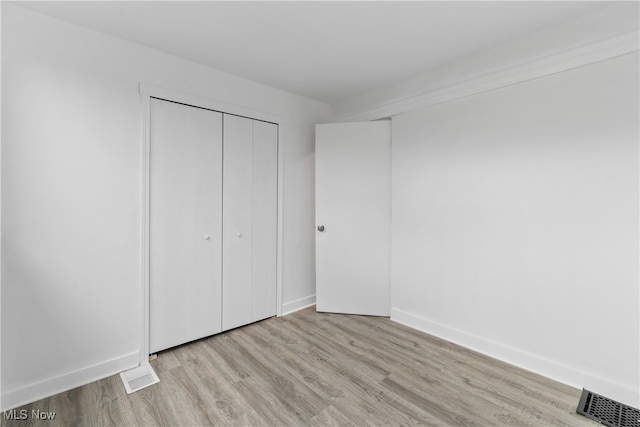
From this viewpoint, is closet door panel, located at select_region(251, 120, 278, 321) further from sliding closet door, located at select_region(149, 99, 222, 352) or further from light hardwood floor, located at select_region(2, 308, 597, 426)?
A: light hardwood floor, located at select_region(2, 308, 597, 426)

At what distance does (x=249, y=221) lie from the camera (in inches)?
109

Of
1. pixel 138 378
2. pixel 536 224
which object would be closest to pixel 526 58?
pixel 536 224

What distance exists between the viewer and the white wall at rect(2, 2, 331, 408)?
1.70m

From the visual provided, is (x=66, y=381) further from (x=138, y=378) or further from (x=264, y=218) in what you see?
(x=264, y=218)

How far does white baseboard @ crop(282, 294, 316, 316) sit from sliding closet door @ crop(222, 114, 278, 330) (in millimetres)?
165

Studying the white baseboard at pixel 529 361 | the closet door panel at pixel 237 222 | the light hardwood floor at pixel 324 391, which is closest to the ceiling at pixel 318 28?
the closet door panel at pixel 237 222

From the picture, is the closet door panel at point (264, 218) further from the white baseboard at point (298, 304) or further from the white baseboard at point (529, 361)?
the white baseboard at point (529, 361)

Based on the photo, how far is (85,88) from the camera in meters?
1.91

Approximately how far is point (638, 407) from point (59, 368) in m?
3.54

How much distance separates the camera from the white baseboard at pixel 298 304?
307cm

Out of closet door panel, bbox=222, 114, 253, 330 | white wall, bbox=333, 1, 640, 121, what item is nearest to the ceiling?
white wall, bbox=333, 1, 640, 121

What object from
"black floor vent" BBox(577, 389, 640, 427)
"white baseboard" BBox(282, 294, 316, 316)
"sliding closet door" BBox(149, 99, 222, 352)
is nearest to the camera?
"black floor vent" BBox(577, 389, 640, 427)
